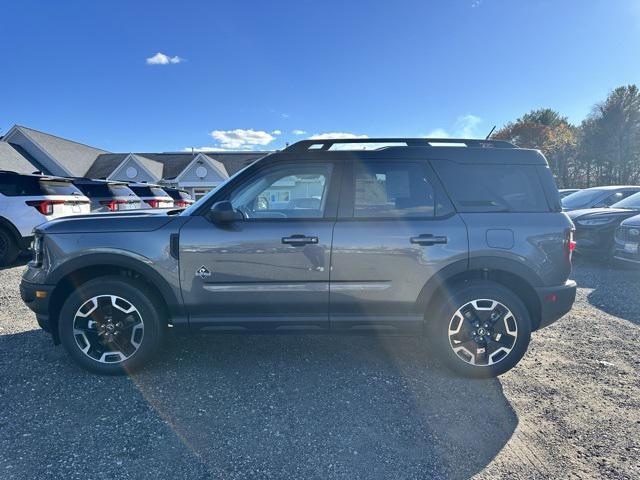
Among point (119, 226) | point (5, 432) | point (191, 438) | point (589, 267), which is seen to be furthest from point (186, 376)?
point (589, 267)

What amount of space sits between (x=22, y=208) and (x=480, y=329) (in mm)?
8062

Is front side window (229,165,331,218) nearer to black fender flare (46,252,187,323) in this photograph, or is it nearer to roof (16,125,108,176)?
black fender flare (46,252,187,323)

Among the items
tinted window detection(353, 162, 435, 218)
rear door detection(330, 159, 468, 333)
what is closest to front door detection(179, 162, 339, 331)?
rear door detection(330, 159, 468, 333)

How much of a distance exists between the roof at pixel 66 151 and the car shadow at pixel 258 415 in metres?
31.0

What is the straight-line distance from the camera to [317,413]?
2.64m

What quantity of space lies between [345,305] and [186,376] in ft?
4.90

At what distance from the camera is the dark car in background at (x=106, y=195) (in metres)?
9.90

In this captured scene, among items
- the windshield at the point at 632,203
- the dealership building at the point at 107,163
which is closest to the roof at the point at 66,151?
the dealership building at the point at 107,163

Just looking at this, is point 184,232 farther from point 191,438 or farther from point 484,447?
point 484,447

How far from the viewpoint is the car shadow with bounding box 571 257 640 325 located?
4828 millimetres

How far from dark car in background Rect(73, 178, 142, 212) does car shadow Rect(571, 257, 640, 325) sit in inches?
419

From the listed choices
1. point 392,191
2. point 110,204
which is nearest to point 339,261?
point 392,191

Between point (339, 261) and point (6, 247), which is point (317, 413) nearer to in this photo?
point (339, 261)

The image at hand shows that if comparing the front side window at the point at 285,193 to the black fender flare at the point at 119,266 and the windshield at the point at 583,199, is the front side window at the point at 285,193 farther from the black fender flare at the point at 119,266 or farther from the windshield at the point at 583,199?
the windshield at the point at 583,199
